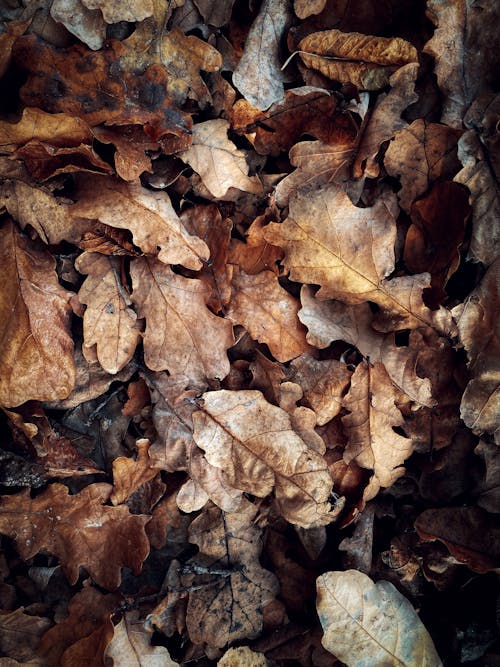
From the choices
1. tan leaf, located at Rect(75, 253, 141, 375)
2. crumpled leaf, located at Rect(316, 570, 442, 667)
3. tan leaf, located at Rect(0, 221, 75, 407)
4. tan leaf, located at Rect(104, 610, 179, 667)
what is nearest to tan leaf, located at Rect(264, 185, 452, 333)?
tan leaf, located at Rect(75, 253, 141, 375)

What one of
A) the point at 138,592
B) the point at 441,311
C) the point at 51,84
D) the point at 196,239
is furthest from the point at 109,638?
the point at 51,84

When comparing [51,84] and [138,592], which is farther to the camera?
[138,592]

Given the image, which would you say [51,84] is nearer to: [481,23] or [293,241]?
[293,241]

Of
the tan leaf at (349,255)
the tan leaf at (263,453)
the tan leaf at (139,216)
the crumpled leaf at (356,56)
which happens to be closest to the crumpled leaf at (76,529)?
the tan leaf at (263,453)

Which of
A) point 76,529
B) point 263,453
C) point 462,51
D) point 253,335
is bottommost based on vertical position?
point 76,529

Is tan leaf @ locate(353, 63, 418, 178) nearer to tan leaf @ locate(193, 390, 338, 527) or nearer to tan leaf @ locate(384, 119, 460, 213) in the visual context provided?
tan leaf @ locate(384, 119, 460, 213)

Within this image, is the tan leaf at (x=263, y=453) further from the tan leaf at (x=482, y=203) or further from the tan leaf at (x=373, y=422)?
the tan leaf at (x=482, y=203)

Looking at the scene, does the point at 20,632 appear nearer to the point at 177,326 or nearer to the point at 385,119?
the point at 177,326

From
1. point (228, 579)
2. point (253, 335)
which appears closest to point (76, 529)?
point (228, 579)
